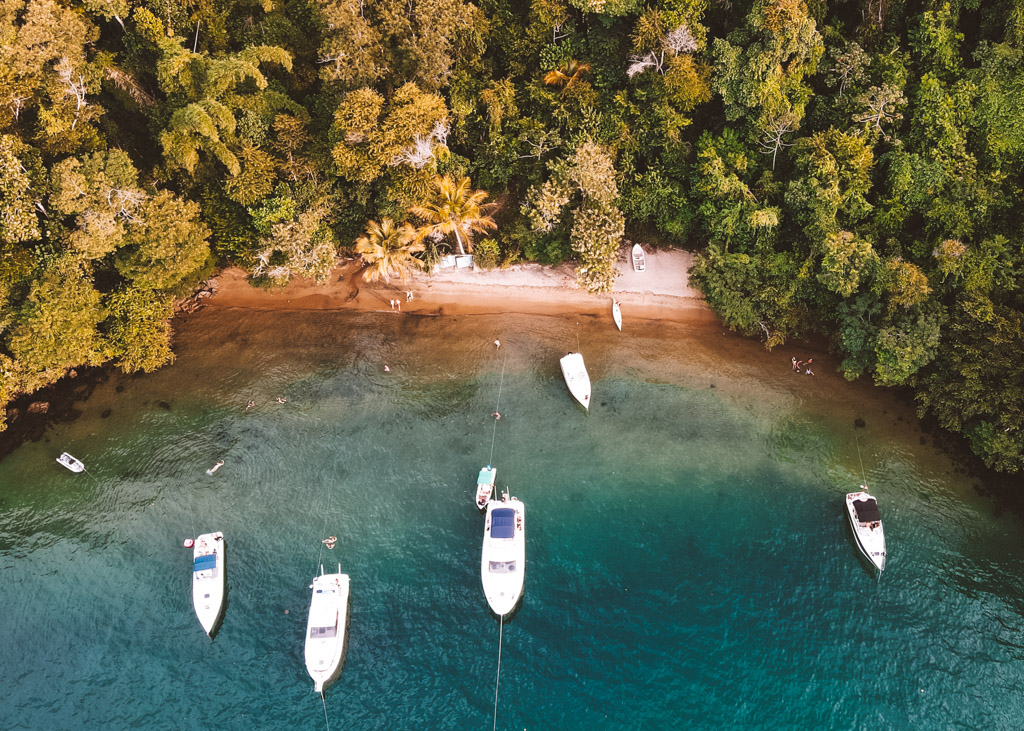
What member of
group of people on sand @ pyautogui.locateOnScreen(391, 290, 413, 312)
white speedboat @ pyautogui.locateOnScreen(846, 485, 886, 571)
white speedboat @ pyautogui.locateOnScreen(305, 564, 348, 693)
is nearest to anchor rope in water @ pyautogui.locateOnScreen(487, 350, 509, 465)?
group of people on sand @ pyautogui.locateOnScreen(391, 290, 413, 312)

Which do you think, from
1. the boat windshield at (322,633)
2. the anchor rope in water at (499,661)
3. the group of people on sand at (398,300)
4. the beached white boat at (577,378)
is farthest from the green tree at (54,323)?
the anchor rope in water at (499,661)

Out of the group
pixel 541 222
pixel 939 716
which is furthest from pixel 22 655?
pixel 939 716

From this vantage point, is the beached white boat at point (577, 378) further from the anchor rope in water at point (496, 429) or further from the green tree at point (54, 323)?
the green tree at point (54, 323)

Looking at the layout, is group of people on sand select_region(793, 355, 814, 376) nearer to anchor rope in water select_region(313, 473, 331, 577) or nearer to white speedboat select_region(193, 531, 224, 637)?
anchor rope in water select_region(313, 473, 331, 577)

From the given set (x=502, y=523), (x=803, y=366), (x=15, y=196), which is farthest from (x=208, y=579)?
(x=803, y=366)

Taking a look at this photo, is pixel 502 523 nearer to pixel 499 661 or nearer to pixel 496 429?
pixel 496 429

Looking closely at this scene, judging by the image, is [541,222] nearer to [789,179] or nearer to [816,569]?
[789,179]
